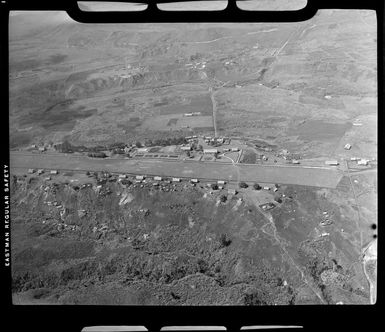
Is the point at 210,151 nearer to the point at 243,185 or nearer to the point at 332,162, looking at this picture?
the point at 243,185

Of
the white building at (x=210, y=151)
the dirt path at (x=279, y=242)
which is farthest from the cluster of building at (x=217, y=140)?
the dirt path at (x=279, y=242)

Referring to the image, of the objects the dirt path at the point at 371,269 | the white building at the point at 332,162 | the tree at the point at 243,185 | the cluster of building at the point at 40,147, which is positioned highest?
the cluster of building at the point at 40,147

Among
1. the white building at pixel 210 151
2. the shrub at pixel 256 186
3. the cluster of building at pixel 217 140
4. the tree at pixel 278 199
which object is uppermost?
the cluster of building at pixel 217 140

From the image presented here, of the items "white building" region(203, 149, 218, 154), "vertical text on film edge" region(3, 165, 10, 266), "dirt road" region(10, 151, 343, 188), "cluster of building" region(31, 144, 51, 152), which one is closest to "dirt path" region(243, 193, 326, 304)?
"dirt road" region(10, 151, 343, 188)

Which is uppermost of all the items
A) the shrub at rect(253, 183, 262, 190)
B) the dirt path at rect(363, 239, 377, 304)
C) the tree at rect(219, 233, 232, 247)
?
the shrub at rect(253, 183, 262, 190)

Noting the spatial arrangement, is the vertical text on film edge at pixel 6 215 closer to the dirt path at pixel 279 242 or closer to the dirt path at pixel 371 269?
the dirt path at pixel 279 242

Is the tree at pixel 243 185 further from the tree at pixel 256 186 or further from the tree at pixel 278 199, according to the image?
the tree at pixel 278 199

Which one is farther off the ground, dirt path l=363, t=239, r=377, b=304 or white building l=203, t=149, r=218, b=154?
white building l=203, t=149, r=218, b=154

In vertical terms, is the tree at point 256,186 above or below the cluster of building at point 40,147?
below

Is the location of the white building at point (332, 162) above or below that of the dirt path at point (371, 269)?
above

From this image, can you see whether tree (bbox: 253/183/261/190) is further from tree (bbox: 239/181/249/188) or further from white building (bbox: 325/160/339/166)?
white building (bbox: 325/160/339/166)

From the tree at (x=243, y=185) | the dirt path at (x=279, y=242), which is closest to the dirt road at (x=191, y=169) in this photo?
the tree at (x=243, y=185)
